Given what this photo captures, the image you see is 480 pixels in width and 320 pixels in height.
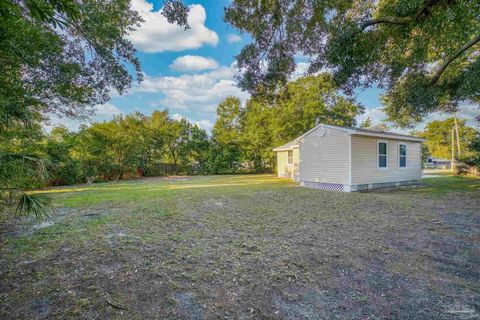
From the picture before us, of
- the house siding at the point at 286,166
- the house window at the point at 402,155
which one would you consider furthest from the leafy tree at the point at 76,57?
the house siding at the point at 286,166

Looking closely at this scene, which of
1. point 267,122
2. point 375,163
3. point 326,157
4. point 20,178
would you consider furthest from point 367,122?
point 20,178

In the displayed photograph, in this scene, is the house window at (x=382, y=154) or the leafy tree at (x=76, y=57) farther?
the house window at (x=382, y=154)

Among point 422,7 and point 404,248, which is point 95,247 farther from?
point 422,7

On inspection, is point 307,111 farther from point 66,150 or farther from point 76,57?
point 76,57

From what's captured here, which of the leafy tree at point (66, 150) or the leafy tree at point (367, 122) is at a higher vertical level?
the leafy tree at point (367, 122)

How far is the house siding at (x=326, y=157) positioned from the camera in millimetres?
9586

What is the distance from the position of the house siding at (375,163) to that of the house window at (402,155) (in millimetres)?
166

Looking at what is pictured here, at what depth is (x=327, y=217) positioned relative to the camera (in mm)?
5254

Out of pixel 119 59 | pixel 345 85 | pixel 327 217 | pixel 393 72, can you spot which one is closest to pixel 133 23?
pixel 119 59

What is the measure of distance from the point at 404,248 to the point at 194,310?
10.2 feet

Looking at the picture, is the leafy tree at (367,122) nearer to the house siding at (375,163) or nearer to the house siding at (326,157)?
the house siding at (375,163)

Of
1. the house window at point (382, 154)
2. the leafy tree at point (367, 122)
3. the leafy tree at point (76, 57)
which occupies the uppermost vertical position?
the leafy tree at point (367, 122)

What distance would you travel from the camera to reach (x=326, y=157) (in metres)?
10.6

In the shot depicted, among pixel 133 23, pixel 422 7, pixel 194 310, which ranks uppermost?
pixel 133 23
